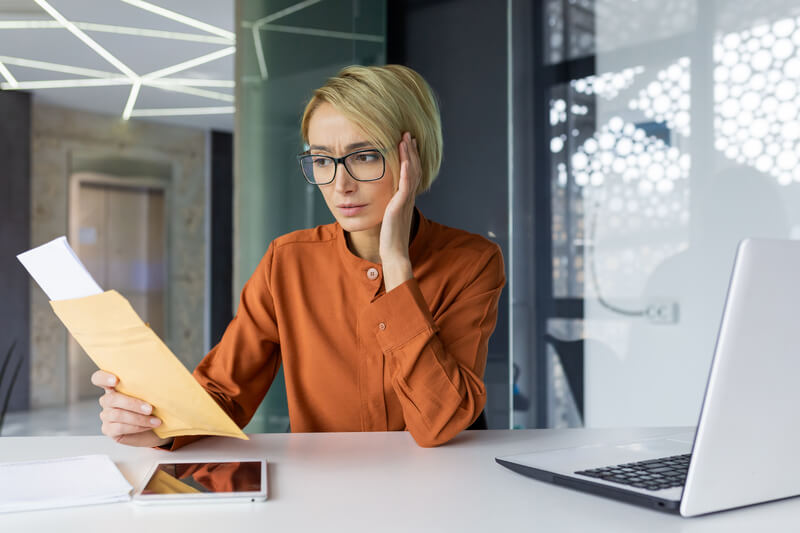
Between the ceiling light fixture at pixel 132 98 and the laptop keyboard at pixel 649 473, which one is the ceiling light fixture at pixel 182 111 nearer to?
the ceiling light fixture at pixel 132 98

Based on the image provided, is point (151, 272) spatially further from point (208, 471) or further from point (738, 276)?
point (738, 276)

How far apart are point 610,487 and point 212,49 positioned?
3.62 m

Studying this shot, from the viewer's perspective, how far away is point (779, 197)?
2494mm

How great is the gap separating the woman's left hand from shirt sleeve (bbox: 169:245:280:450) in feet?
1.01

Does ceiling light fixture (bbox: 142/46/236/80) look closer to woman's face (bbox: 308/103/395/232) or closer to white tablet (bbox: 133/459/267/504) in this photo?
woman's face (bbox: 308/103/395/232)

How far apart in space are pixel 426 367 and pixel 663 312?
1882 mm

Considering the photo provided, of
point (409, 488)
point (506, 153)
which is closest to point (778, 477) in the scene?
point (409, 488)

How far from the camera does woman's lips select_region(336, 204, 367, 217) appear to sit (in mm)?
1389

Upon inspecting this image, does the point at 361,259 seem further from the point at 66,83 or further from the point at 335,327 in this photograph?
the point at 66,83

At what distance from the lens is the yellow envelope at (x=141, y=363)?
2.68ft

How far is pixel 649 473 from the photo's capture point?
0.81 metres

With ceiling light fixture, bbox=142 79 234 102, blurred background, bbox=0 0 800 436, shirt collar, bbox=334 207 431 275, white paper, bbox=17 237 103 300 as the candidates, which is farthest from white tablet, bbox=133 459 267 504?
ceiling light fixture, bbox=142 79 234 102

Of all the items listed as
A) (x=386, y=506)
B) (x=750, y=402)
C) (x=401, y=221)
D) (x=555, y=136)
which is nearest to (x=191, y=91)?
(x=555, y=136)

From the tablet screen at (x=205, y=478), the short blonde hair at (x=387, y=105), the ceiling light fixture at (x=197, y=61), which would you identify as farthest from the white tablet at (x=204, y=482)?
the ceiling light fixture at (x=197, y=61)
